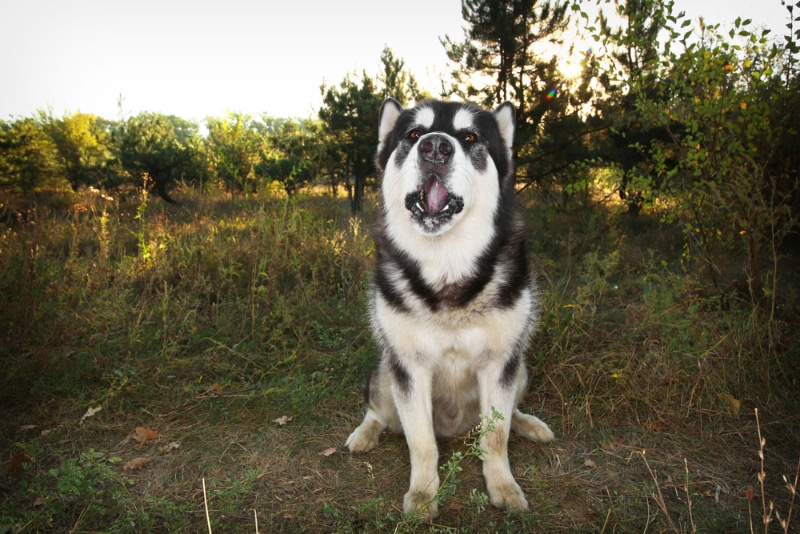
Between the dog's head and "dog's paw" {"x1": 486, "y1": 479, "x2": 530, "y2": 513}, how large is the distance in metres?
1.42

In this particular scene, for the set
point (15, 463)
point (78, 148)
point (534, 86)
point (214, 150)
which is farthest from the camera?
point (78, 148)

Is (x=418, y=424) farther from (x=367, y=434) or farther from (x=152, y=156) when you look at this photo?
(x=152, y=156)

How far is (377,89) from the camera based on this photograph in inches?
499

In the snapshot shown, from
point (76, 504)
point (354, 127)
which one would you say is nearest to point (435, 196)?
point (76, 504)

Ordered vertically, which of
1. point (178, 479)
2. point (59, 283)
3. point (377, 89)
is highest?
point (377, 89)

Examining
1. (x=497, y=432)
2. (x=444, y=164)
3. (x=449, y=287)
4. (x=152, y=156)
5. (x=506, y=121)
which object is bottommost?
(x=497, y=432)

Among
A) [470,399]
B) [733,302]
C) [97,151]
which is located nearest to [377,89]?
[733,302]

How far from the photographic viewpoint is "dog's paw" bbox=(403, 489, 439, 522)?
2457 mm

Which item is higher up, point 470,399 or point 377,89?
point 377,89

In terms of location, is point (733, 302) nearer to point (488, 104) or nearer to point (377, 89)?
point (488, 104)

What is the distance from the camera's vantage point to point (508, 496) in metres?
2.60

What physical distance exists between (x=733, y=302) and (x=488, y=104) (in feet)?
20.5

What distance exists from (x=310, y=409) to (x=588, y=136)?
320 inches

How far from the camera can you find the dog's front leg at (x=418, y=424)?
263 centimetres
